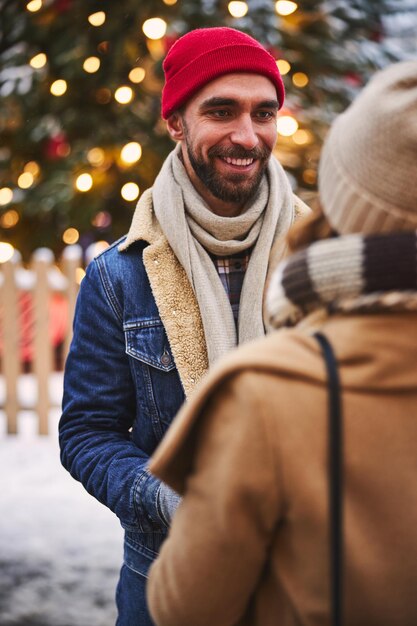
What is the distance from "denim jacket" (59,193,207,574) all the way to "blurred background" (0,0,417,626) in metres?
2.54

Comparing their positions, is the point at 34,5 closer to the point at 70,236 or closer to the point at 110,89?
the point at 110,89

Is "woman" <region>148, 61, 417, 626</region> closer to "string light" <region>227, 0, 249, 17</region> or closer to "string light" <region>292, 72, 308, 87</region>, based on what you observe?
"string light" <region>227, 0, 249, 17</region>

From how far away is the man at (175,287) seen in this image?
72.1 inches

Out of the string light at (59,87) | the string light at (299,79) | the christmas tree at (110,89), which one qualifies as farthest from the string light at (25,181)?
the string light at (299,79)

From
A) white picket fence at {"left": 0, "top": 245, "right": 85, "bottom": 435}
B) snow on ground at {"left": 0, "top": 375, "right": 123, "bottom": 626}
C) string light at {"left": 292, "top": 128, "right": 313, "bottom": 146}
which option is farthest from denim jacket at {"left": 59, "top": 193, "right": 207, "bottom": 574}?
string light at {"left": 292, "top": 128, "right": 313, "bottom": 146}

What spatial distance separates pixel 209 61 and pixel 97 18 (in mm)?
3860

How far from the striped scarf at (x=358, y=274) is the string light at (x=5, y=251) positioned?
5567mm

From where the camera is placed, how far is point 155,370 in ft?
6.12

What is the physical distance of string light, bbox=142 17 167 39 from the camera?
16.9ft

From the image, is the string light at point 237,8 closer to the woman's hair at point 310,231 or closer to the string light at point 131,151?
the string light at point 131,151

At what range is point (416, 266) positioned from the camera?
3.13ft

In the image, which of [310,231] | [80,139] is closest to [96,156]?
[80,139]

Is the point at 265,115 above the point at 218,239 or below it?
above

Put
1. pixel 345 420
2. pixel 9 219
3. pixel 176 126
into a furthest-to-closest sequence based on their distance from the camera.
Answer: pixel 9 219, pixel 176 126, pixel 345 420
